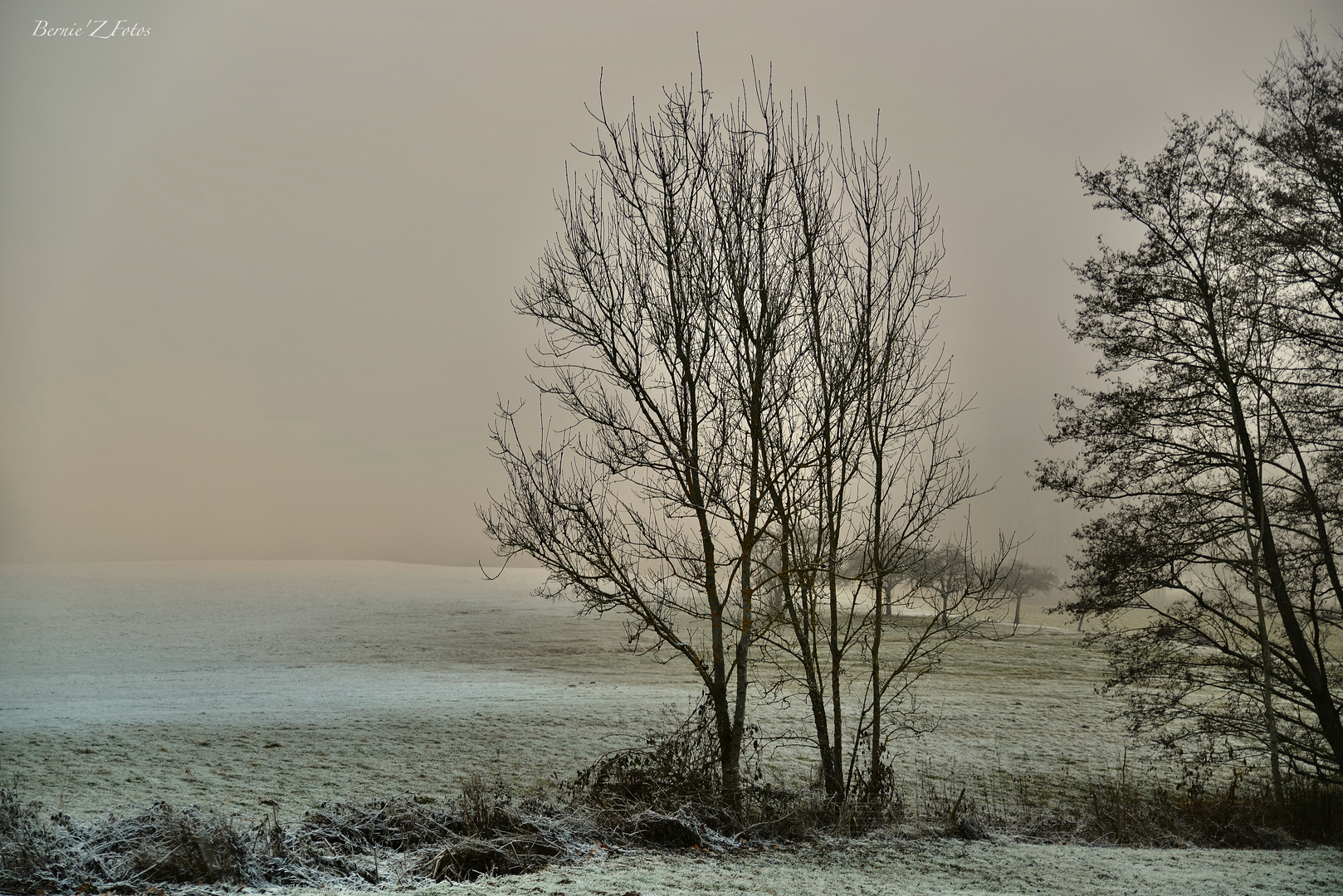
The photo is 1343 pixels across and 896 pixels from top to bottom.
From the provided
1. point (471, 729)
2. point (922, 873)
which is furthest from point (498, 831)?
point (471, 729)

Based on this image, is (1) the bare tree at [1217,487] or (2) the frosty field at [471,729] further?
(1) the bare tree at [1217,487]

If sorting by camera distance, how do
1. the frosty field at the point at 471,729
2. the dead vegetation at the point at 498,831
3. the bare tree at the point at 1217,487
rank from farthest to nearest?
the bare tree at the point at 1217,487
the frosty field at the point at 471,729
the dead vegetation at the point at 498,831

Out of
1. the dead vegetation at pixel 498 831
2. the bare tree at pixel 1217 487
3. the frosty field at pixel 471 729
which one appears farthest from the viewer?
the bare tree at pixel 1217 487

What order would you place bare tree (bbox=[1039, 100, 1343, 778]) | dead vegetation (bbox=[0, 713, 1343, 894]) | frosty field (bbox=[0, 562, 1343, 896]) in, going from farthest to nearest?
bare tree (bbox=[1039, 100, 1343, 778]) → frosty field (bbox=[0, 562, 1343, 896]) → dead vegetation (bbox=[0, 713, 1343, 894])

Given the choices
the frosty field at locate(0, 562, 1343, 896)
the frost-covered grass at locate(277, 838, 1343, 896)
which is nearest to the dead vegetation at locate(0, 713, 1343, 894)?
the frost-covered grass at locate(277, 838, 1343, 896)

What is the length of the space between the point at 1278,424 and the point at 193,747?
18.8 metres

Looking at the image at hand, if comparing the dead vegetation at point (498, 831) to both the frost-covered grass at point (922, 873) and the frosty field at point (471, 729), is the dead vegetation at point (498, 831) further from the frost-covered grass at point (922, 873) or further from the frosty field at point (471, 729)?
the frosty field at point (471, 729)

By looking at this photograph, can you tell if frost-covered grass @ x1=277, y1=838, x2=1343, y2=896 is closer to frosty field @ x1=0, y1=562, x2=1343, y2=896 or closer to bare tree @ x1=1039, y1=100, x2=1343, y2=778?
frosty field @ x1=0, y1=562, x2=1343, y2=896

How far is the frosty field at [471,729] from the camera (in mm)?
6672

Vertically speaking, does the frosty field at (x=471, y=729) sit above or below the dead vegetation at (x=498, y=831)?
below

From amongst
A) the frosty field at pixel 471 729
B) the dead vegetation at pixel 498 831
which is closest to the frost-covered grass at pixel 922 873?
the frosty field at pixel 471 729

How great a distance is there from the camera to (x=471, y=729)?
52.3ft

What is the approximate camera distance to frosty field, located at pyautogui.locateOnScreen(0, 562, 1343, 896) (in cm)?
667

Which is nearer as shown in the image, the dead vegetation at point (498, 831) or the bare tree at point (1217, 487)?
the dead vegetation at point (498, 831)
